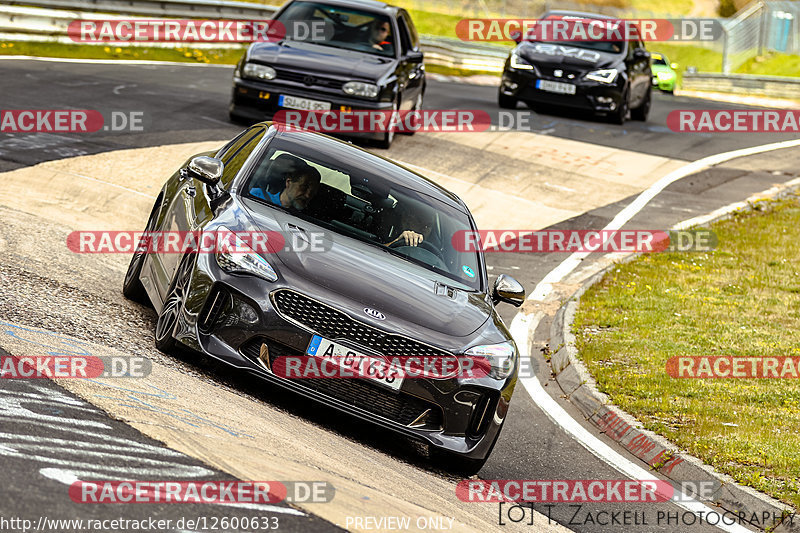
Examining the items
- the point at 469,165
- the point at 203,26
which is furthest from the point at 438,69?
the point at 469,165

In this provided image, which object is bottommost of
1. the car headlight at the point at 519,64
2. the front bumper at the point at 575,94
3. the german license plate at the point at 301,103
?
the front bumper at the point at 575,94

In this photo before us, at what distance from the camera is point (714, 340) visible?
31.9ft

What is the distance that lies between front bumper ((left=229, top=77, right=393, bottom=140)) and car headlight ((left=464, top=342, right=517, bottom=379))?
8.90 meters

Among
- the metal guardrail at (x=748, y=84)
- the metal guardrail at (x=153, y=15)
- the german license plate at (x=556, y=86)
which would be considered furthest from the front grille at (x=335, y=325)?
the metal guardrail at (x=748, y=84)

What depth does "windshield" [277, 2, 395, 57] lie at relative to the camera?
15586 millimetres

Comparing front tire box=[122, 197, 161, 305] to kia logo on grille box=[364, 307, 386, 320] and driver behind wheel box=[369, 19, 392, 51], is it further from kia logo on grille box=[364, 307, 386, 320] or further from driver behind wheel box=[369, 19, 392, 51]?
driver behind wheel box=[369, 19, 392, 51]

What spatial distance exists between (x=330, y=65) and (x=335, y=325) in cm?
945

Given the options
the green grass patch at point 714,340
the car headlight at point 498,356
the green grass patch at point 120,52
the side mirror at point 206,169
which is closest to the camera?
the car headlight at point 498,356

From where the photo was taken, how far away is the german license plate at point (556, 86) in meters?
20.1

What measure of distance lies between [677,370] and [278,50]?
26.8ft

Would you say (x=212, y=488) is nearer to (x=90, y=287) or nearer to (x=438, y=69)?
(x=90, y=287)

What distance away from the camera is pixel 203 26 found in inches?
979

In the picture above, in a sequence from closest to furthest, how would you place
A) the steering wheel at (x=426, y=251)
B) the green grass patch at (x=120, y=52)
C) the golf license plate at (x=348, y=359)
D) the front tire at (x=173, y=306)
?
the golf license plate at (x=348, y=359) → the front tire at (x=173, y=306) → the steering wheel at (x=426, y=251) → the green grass patch at (x=120, y=52)

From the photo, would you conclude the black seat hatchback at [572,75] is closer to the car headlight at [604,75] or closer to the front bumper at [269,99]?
the car headlight at [604,75]
